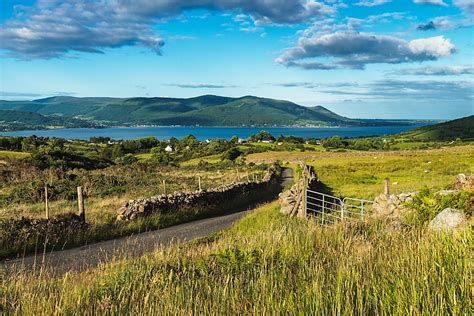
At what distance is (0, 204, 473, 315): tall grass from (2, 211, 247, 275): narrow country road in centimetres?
366

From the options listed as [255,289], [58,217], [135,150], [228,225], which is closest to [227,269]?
[255,289]

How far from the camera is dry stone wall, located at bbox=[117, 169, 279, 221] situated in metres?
19.0

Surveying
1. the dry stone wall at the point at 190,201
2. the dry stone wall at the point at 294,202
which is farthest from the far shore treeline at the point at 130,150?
the dry stone wall at the point at 294,202

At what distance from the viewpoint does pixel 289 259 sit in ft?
18.7

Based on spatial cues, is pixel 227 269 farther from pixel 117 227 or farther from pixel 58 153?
pixel 58 153

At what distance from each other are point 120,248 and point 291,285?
985cm

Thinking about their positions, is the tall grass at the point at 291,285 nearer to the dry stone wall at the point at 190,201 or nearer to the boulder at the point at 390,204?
the boulder at the point at 390,204

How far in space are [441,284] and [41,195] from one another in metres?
29.5

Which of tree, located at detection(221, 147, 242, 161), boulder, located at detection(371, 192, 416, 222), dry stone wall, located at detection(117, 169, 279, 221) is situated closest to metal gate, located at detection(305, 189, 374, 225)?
boulder, located at detection(371, 192, 416, 222)

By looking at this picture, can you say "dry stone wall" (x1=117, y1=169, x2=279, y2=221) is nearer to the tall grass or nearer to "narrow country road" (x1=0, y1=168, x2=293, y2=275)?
"narrow country road" (x1=0, y1=168, x2=293, y2=275)

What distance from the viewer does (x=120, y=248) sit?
13.3 meters

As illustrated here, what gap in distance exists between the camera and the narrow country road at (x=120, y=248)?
10562 mm

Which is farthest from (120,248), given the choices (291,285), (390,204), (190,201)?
(390,204)

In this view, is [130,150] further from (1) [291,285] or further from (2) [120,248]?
(1) [291,285]
